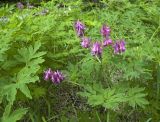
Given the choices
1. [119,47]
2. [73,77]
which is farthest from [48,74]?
[119,47]

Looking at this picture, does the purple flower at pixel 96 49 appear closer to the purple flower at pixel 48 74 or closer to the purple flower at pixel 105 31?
the purple flower at pixel 105 31

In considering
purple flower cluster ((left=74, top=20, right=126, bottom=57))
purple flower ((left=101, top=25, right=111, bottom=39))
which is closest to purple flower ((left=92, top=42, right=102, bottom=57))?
purple flower cluster ((left=74, top=20, right=126, bottom=57))

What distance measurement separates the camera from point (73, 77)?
2105mm

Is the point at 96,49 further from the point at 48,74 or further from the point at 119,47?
the point at 48,74

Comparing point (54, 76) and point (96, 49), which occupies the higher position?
point (96, 49)

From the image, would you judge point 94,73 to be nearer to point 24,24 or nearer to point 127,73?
point 127,73

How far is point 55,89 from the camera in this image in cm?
236

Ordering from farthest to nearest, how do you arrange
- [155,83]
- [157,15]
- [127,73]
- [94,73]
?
[157,15], [155,83], [94,73], [127,73]

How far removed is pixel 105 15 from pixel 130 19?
0.18 meters

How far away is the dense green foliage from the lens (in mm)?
1931

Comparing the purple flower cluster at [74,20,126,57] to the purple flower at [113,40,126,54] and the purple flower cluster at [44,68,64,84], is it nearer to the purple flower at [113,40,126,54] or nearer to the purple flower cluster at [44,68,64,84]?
the purple flower at [113,40,126,54]

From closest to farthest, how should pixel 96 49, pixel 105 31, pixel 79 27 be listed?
pixel 96 49 < pixel 105 31 < pixel 79 27


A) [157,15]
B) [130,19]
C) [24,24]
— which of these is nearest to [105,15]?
[130,19]

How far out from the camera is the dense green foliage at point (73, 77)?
6.34ft
